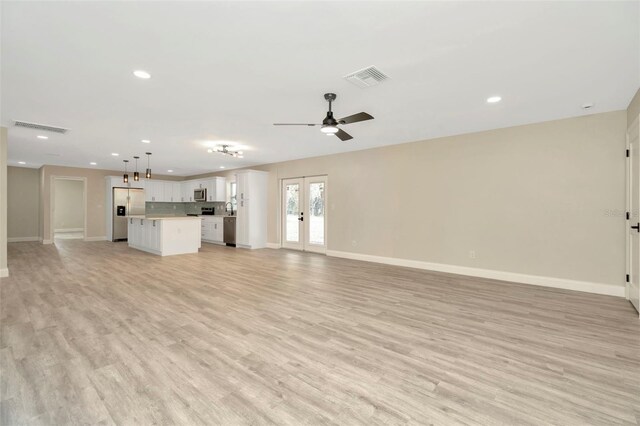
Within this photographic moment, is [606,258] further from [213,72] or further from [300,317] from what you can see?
[213,72]

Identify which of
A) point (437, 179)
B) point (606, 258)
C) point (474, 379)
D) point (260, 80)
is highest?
point (260, 80)

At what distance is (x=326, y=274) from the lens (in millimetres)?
5320

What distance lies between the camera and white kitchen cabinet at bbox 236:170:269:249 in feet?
28.7

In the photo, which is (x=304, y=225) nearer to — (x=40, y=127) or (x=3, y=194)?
(x=40, y=127)

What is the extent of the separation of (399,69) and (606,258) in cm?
420

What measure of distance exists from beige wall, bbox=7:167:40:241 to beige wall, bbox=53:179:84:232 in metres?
2.65

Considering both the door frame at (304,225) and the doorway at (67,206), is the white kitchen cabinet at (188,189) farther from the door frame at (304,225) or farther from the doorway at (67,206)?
the doorway at (67,206)

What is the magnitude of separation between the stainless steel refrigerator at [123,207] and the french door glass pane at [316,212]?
273 inches

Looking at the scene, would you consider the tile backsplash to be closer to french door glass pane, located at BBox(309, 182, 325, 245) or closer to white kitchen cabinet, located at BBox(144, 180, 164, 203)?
white kitchen cabinet, located at BBox(144, 180, 164, 203)

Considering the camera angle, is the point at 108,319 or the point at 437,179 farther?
the point at 437,179

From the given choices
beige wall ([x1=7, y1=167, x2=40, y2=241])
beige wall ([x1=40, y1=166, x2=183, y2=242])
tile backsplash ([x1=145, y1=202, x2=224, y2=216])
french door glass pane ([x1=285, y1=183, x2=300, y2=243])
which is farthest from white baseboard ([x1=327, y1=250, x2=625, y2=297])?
beige wall ([x1=7, y1=167, x2=40, y2=241])

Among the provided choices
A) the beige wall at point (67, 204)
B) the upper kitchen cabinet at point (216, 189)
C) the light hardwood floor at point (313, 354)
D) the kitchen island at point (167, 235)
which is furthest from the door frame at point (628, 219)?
the beige wall at point (67, 204)

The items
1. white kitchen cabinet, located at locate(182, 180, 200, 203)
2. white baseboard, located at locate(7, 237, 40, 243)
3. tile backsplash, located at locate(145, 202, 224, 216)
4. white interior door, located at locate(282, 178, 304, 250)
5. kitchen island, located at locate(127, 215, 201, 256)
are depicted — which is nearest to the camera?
kitchen island, located at locate(127, 215, 201, 256)

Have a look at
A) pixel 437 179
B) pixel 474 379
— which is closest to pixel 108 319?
pixel 474 379
